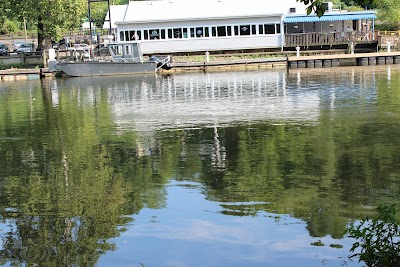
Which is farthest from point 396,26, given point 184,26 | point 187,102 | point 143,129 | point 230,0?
point 143,129

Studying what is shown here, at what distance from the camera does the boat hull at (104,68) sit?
153 ft

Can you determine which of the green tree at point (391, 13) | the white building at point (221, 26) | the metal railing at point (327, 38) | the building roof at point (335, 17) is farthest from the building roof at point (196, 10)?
the green tree at point (391, 13)

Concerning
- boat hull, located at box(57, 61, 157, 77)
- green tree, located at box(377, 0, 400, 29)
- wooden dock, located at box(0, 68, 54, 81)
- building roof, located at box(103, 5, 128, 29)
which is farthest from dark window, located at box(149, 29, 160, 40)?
green tree, located at box(377, 0, 400, 29)

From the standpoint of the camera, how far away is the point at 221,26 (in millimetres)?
51625

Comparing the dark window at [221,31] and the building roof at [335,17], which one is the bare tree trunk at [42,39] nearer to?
the dark window at [221,31]

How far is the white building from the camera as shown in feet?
168

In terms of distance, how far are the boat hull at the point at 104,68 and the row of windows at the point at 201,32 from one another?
232 inches

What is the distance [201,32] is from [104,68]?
29.9 ft

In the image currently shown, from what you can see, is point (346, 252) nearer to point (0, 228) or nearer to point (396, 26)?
point (0, 228)

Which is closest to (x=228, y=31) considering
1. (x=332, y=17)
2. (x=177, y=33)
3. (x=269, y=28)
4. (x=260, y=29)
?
(x=260, y=29)

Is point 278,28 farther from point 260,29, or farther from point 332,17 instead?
point 332,17

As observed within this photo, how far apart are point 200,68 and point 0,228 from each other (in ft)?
122

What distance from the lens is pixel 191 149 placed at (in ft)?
59.8

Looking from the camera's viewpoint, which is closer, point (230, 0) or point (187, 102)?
point (187, 102)
